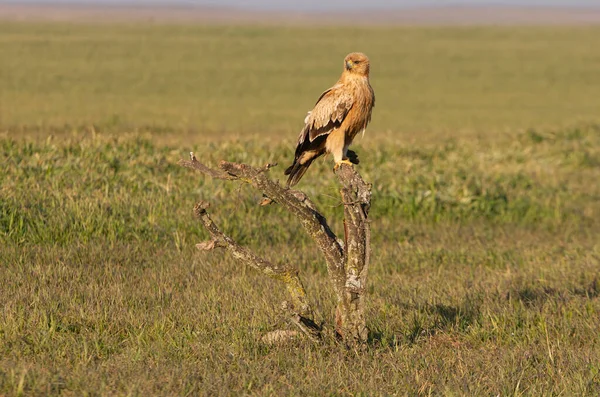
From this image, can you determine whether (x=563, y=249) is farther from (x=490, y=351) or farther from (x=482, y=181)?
(x=490, y=351)

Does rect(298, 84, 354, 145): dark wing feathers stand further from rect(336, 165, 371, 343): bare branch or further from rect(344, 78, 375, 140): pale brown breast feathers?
rect(336, 165, 371, 343): bare branch

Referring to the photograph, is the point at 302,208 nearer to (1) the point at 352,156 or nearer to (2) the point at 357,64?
(1) the point at 352,156

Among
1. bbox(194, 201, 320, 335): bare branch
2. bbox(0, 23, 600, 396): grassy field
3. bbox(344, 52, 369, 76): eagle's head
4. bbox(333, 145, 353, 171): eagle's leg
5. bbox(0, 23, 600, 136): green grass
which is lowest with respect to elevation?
bbox(0, 23, 600, 136): green grass

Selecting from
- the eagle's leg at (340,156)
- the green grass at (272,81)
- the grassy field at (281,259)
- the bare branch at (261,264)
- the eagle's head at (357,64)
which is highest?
the eagle's head at (357,64)

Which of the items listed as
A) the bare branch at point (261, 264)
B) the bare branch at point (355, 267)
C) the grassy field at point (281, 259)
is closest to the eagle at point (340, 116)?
the grassy field at point (281, 259)

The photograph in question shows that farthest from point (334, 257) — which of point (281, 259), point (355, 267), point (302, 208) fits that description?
point (281, 259)

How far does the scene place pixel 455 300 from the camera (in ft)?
24.6

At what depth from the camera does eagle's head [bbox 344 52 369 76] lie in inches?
285

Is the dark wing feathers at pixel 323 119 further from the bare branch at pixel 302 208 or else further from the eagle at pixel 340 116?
the bare branch at pixel 302 208

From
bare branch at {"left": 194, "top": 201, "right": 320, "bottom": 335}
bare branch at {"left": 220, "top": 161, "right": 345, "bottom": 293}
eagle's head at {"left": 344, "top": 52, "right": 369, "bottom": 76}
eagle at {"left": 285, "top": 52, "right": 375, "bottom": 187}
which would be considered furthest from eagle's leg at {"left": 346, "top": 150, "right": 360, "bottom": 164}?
bare branch at {"left": 194, "top": 201, "right": 320, "bottom": 335}

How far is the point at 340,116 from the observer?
7.60 m

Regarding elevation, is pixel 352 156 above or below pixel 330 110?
below

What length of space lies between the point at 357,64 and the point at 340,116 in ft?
1.63

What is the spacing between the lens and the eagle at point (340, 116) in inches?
296
